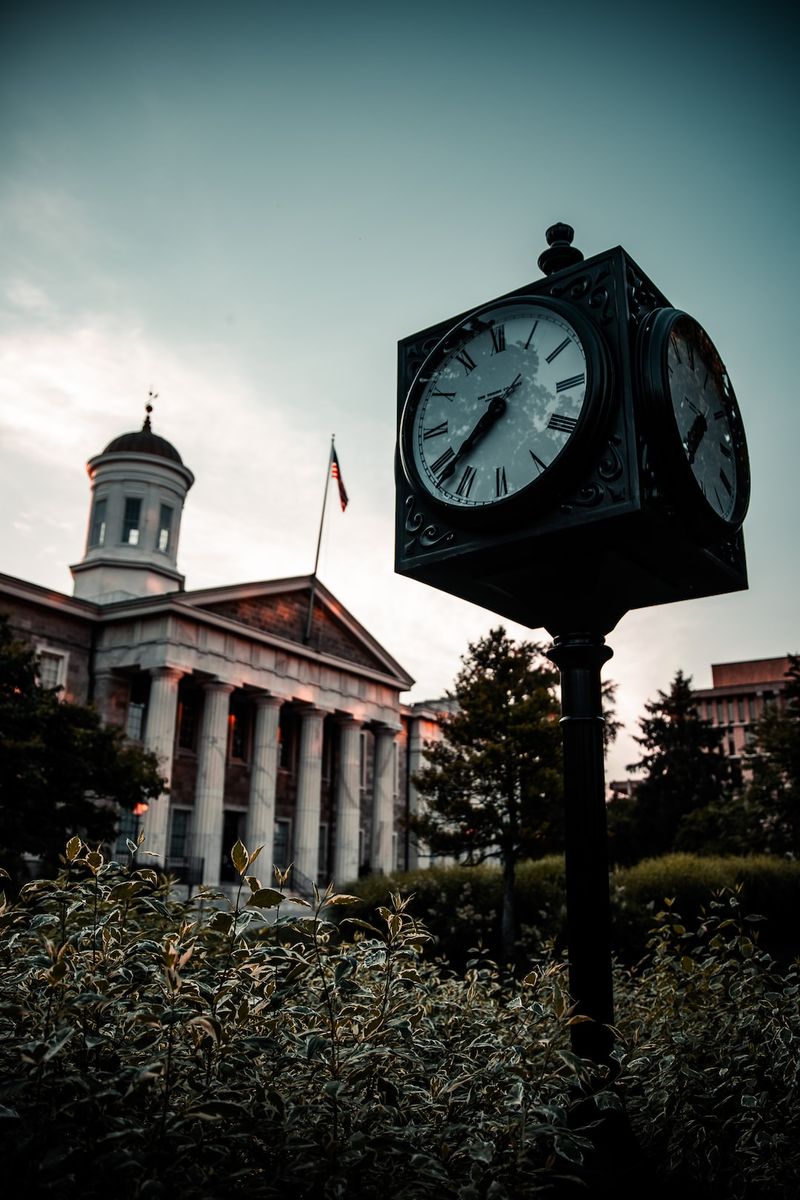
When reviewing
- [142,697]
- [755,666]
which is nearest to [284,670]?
[142,697]

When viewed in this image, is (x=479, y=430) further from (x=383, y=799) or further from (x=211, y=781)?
(x=383, y=799)

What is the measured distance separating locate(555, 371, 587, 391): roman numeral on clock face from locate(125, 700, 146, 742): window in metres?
32.9

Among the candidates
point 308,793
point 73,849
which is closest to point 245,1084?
point 73,849

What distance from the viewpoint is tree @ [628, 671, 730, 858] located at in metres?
46.8

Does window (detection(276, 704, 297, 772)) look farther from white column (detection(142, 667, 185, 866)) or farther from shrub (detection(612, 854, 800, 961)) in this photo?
shrub (detection(612, 854, 800, 961))

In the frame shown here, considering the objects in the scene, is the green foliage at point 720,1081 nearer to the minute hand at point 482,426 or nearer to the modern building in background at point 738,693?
the minute hand at point 482,426

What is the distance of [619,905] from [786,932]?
18.5 ft

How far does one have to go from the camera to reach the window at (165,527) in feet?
135

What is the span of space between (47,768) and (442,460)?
19.0m

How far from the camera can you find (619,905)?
18.4m

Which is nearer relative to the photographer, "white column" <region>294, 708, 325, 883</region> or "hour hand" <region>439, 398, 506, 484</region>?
"hour hand" <region>439, 398, 506, 484</region>

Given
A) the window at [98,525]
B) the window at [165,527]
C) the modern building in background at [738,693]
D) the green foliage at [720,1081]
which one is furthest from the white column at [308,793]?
the modern building in background at [738,693]

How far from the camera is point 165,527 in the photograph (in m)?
41.3

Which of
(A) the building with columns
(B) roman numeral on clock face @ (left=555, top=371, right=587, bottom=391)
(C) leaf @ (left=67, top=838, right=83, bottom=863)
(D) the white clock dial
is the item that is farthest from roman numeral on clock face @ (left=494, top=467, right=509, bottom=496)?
(A) the building with columns
